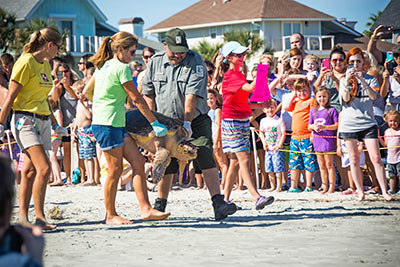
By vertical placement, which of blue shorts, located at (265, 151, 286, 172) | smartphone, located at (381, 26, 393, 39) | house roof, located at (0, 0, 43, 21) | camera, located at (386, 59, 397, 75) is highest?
house roof, located at (0, 0, 43, 21)

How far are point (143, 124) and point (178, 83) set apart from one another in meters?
0.61

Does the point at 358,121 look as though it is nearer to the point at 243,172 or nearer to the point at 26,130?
the point at 243,172

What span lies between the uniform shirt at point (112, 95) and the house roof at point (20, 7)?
3545 cm

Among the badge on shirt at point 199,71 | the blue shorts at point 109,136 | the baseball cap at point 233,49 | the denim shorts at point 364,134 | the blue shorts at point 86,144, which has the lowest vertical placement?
the blue shorts at point 86,144

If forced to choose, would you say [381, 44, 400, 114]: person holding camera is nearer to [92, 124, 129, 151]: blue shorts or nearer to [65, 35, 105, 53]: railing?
[92, 124, 129, 151]: blue shorts

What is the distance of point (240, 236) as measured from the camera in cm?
578

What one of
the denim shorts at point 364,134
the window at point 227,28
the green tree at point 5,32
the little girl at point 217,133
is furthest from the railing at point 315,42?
the denim shorts at point 364,134

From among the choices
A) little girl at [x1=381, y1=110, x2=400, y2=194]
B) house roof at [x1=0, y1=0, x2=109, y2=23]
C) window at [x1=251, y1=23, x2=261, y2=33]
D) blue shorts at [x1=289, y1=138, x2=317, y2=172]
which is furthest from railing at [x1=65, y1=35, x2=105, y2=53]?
little girl at [x1=381, y1=110, x2=400, y2=194]

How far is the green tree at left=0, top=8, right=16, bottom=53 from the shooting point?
3406 centimetres

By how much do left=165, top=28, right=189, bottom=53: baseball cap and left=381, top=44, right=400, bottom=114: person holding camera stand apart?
13.4ft

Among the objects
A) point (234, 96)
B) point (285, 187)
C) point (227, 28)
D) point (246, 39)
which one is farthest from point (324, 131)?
point (227, 28)

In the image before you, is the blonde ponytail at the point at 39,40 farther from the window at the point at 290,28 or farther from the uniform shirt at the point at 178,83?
the window at the point at 290,28

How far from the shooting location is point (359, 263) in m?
4.60

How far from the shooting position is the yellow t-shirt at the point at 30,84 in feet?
20.3
